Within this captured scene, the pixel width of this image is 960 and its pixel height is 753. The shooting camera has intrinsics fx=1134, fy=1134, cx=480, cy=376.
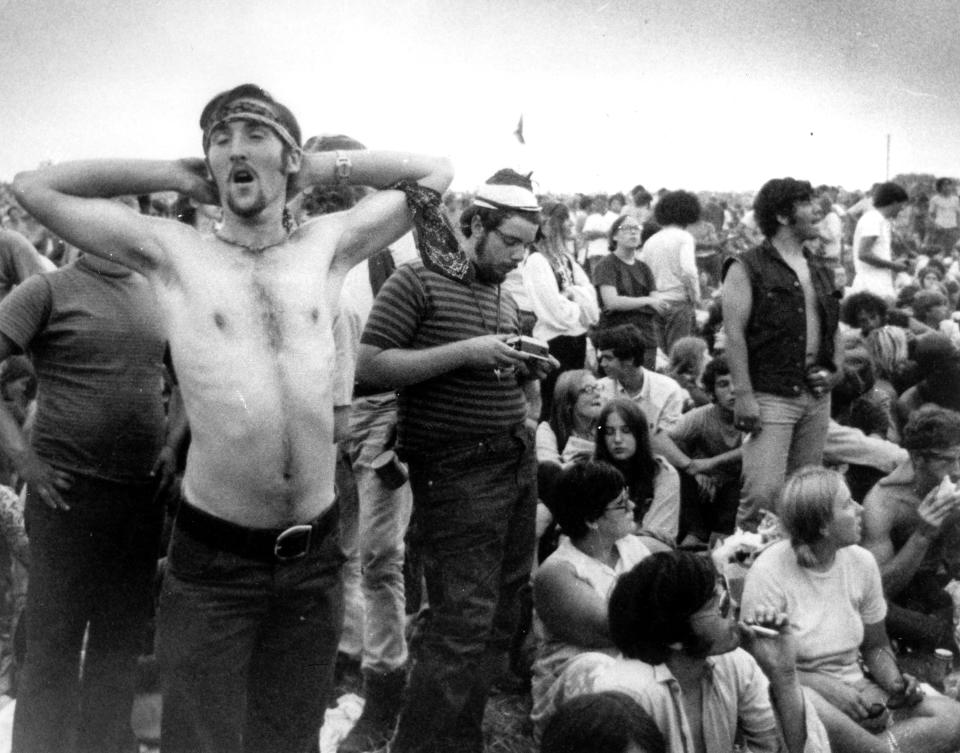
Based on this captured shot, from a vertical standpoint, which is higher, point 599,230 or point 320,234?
point 320,234

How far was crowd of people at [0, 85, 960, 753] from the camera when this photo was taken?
247 centimetres

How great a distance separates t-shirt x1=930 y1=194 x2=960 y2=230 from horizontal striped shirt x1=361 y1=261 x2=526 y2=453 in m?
12.3

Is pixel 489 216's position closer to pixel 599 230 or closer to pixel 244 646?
pixel 244 646

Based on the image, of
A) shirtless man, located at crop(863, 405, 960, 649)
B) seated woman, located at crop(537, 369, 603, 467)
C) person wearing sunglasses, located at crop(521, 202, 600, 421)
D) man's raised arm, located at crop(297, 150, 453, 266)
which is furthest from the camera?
person wearing sunglasses, located at crop(521, 202, 600, 421)

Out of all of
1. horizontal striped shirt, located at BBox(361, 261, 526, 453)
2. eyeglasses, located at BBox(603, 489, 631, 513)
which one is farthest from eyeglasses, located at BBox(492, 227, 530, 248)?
eyeglasses, located at BBox(603, 489, 631, 513)

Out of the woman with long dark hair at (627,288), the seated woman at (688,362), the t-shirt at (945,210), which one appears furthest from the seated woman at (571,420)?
the t-shirt at (945,210)

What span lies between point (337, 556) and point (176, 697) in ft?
1.53

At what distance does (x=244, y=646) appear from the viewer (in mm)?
2502

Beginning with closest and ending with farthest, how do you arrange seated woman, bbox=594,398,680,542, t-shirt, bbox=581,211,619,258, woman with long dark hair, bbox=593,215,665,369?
seated woman, bbox=594,398,680,542
woman with long dark hair, bbox=593,215,665,369
t-shirt, bbox=581,211,619,258

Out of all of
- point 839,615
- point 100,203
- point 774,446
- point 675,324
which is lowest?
point 839,615

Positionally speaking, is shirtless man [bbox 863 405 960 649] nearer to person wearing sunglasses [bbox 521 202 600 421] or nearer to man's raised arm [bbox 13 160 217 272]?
person wearing sunglasses [bbox 521 202 600 421]

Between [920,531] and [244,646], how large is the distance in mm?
2834

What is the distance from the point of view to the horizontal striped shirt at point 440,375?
10.9ft

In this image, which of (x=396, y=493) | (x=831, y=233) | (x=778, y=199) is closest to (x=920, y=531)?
(x=778, y=199)
